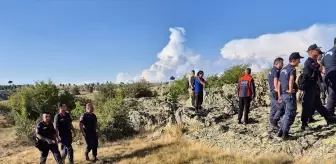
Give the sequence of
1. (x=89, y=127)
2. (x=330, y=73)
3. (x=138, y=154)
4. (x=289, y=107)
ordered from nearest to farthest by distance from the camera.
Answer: (x=289, y=107) < (x=330, y=73) < (x=89, y=127) < (x=138, y=154)

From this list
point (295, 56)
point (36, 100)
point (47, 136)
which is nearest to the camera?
point (295, 56)

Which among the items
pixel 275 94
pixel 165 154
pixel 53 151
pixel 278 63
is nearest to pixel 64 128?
pixel 53 151

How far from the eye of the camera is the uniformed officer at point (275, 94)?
32.4ft

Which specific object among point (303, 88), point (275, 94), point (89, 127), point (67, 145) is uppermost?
point (303, 88)

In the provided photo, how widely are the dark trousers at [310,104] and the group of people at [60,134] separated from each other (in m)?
6.08

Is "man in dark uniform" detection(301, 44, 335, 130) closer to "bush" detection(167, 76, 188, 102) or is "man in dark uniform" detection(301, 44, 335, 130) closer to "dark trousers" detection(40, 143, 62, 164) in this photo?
"dark trousers" detection(40, 143, 62, 164)

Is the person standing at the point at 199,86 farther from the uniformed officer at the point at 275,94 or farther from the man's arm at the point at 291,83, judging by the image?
the man's arm at the point at 291,83

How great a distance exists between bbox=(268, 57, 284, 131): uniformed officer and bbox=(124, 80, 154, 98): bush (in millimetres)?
17309

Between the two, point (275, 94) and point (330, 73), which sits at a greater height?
point (330, 73)

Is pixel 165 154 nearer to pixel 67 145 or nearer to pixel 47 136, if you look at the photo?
pixel 67 145

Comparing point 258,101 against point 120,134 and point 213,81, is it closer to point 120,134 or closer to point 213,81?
point 120,134

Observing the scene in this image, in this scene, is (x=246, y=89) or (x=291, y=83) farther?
(x=246, y=89)

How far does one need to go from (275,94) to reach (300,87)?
72cm

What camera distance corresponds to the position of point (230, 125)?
12.7 metres
